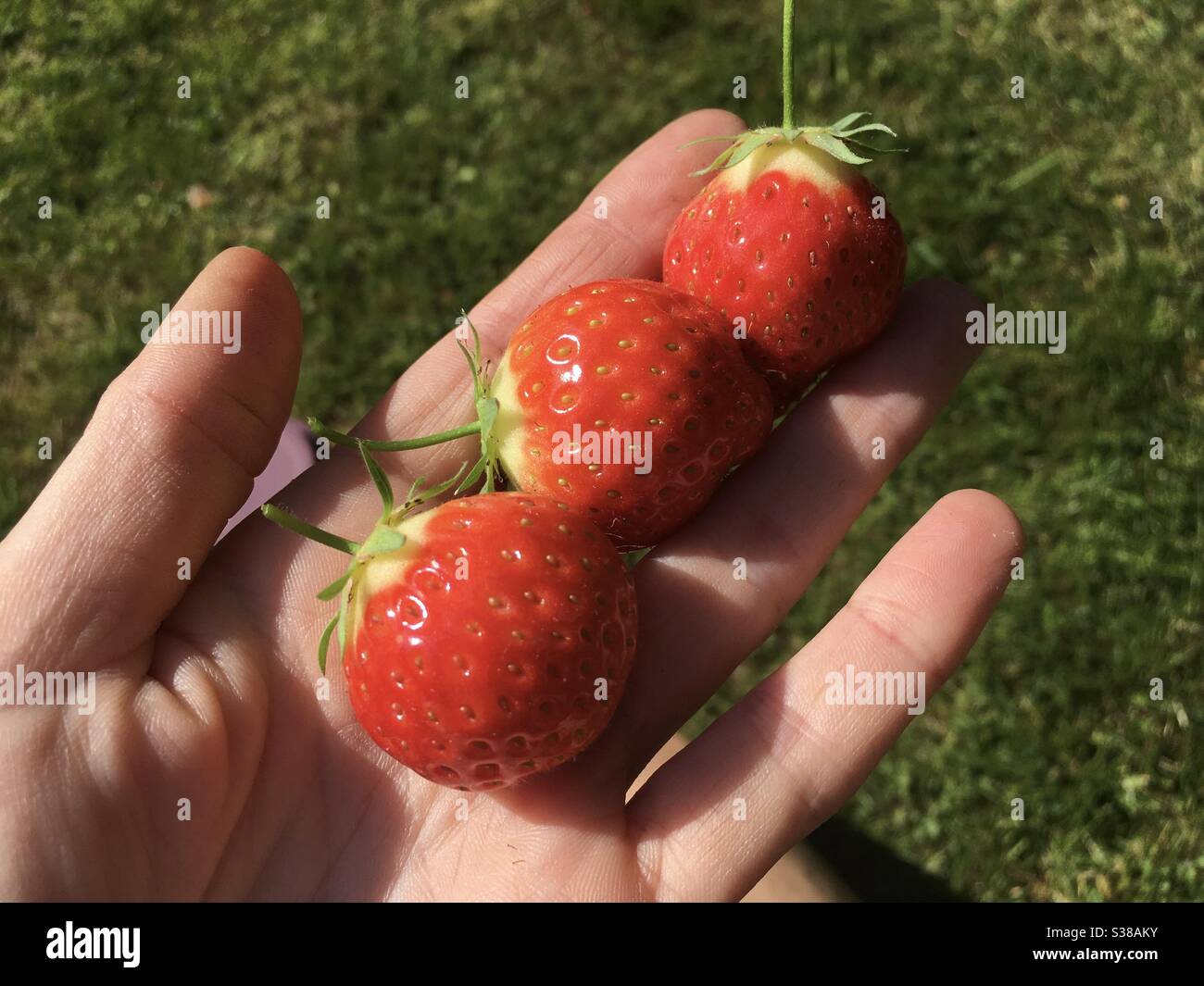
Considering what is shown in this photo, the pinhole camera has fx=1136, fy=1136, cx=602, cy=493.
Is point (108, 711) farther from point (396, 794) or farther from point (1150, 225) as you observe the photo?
point (1150, 225)

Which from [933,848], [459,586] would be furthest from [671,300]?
[933,848]

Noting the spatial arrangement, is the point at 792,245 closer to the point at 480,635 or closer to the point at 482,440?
the point at 482,440

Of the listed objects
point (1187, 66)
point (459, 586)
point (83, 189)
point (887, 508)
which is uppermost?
point (1187, 66)

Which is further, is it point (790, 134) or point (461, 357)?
point (461, 357)

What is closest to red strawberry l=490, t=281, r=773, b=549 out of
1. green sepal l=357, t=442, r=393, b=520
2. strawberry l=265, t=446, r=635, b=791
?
strawberry l=265, t=446, r=635, b=791

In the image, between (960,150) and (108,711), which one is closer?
(108,711)

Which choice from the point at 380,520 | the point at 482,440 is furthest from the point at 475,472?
the point at 380,520
